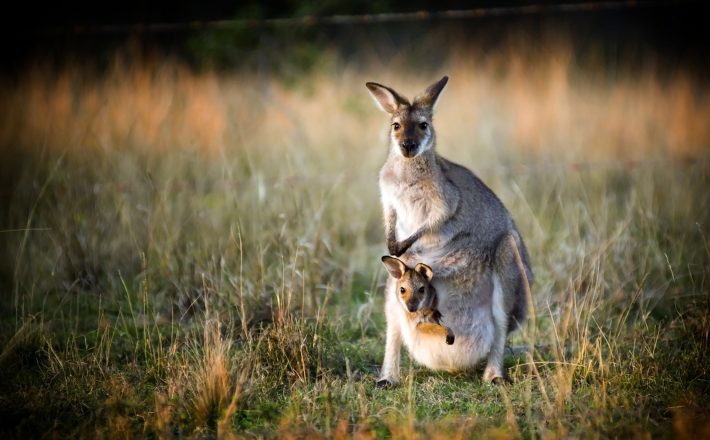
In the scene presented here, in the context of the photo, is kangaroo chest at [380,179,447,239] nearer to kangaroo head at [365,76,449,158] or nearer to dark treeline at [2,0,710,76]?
kangaroo head at [365,76,449,158]

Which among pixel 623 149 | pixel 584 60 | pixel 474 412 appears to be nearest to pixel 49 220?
pixel 474 412

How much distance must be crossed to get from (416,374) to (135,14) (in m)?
9.94

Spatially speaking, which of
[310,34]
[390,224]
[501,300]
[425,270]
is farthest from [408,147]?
[310,34]

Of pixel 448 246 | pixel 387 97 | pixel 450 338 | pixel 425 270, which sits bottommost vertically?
pixel 450 338

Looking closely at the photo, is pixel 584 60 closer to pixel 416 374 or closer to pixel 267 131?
pixel 267 131

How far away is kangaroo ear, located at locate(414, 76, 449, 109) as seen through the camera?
4.18m

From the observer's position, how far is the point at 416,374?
13.3 feet

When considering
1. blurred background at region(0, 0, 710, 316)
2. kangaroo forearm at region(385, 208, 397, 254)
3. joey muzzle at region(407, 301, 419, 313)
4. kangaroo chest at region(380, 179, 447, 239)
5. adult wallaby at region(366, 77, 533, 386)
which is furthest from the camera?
blurred background at region(0, 0, 710, 316)

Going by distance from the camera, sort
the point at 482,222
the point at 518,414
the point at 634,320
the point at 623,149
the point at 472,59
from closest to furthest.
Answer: the point at 518,414
the point at 482,222
the point at 634,320
the point at 623,149
the point at 472,59

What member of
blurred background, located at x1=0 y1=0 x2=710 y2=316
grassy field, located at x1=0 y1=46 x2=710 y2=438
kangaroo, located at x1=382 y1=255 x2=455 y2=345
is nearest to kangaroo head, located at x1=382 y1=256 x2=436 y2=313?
kangaroo, located at x1=382 y1=255 x2=455 y2=345

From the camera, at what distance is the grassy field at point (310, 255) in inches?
135

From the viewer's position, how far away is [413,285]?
3766 millimetres

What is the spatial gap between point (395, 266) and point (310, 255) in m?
1.25

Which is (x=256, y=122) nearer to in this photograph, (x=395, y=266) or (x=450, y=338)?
(x=395, y=266)
